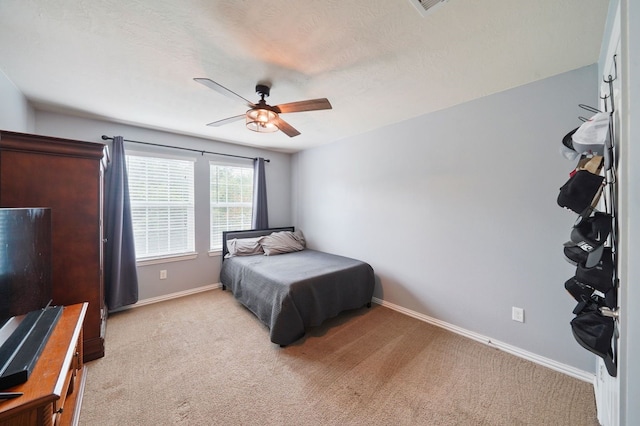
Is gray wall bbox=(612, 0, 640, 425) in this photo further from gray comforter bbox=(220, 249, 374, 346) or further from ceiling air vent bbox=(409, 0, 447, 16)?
gray comforter bbox=(220, 249, 374, 346)

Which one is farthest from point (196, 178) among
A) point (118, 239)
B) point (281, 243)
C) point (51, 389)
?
point (51, 389)

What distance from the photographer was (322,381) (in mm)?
1841

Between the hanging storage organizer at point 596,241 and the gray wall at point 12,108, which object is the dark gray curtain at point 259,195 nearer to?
the gray wall at point 12,108

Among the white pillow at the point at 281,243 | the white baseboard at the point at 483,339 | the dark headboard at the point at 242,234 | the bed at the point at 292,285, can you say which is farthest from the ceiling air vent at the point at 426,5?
the dark headboard at the point at 242,234

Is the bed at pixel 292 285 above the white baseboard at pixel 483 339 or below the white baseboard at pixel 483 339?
above

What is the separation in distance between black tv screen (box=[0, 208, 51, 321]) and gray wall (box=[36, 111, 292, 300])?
6.03 feet

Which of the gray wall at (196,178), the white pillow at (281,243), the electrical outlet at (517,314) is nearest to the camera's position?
the electrical outlet at (517,314)

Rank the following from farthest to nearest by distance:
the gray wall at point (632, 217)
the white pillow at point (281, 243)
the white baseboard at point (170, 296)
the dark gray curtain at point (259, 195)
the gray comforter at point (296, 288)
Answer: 1. the dark gray curtain at point (259, 195)
2. the white pillow at point (281, 243)
3. the white baseboard at point (170, 296)
4. the gray comforter at point (296, 288)
5. the gray wall at point (632, 217)

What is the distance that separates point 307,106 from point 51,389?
2052 millimetres

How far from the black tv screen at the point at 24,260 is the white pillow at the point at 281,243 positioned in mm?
2395

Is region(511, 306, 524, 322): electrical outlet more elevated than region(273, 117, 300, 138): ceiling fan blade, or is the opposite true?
region(273, 117, 300, 138): ceiling fan blade

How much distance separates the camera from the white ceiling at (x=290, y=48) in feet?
4.32

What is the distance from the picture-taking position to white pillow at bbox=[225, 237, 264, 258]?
369 cm

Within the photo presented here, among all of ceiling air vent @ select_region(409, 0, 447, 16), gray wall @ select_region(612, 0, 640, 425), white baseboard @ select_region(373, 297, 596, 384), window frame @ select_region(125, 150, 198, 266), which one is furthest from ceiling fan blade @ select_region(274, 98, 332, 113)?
white baseboard @ select_region(373, 297, 596, 384)
